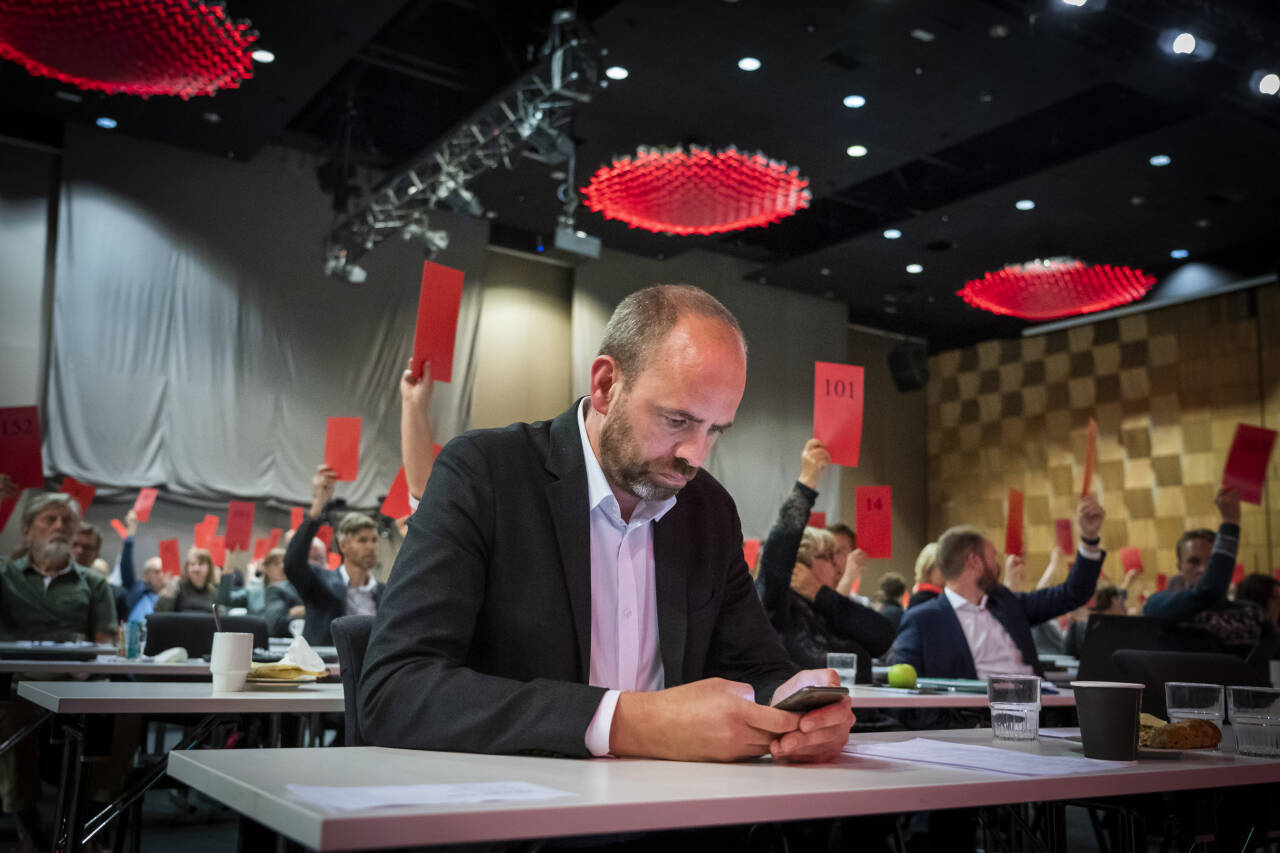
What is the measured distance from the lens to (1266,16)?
6.82m

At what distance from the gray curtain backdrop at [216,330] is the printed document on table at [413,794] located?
9.42 metres

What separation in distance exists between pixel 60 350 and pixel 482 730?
30.9ft

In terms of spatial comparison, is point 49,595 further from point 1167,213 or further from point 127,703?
point 1167,213

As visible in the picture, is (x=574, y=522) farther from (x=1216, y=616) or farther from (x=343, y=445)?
(x=1216, y=616)

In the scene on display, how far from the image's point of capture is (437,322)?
7.75 feet

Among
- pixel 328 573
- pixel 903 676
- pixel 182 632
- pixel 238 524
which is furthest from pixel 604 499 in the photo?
pixel 238 524

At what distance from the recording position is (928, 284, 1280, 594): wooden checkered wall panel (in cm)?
1144

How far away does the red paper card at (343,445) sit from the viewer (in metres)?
3.80

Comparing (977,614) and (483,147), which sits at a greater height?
(483,147)

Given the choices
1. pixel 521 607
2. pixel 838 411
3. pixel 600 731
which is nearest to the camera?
pixel 600 731

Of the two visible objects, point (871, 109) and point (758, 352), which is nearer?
point (871, 109)

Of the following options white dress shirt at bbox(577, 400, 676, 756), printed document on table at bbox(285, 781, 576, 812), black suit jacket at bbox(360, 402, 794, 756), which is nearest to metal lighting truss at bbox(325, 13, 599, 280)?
black suit jacket at bbox(360, 402, 794, 756)

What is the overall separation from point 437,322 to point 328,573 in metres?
3.41

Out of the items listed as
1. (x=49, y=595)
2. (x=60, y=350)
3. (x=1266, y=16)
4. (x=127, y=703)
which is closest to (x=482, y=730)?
(x=127, y=703)
